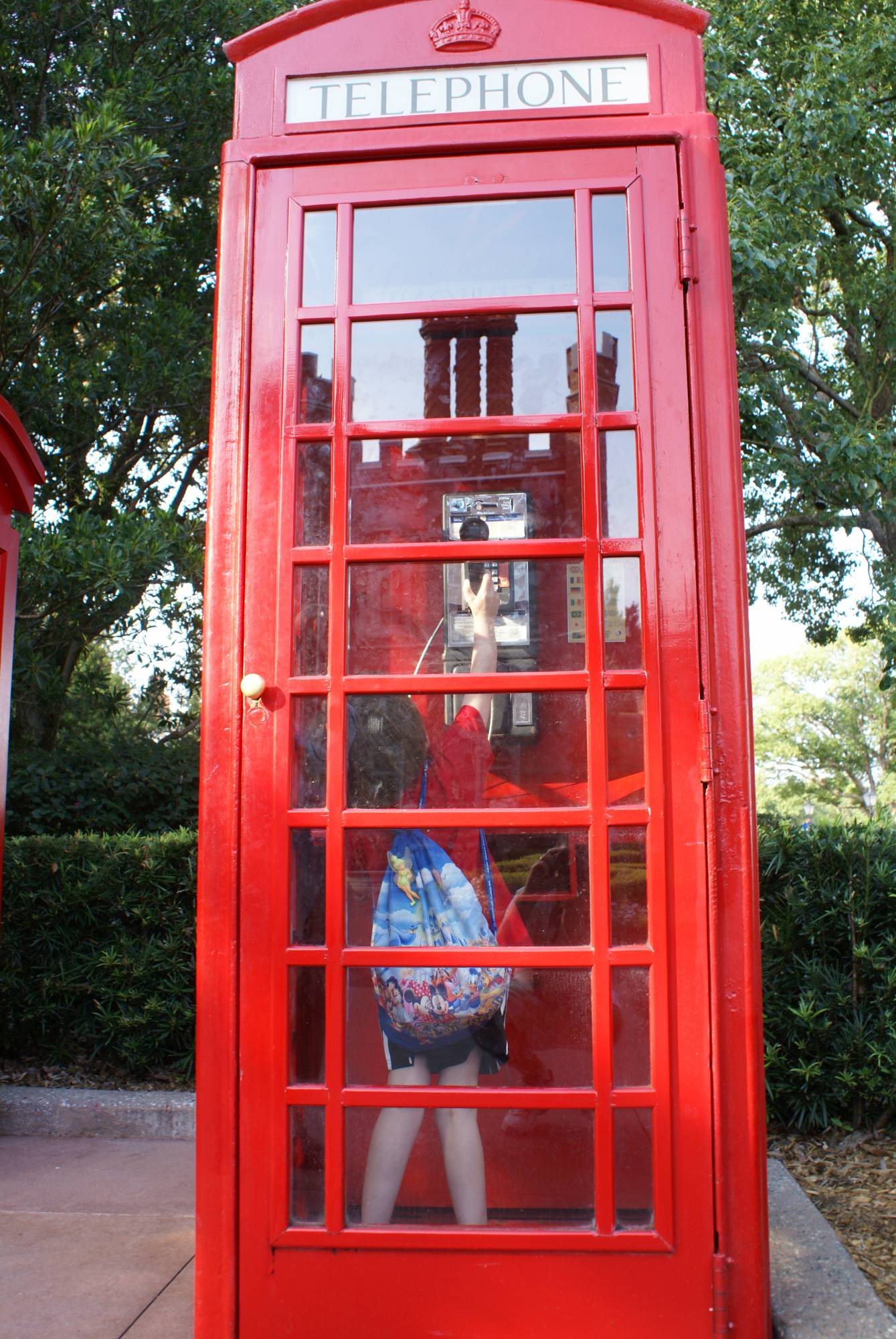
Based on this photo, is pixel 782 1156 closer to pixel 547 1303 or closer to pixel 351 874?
pixel 547 1303

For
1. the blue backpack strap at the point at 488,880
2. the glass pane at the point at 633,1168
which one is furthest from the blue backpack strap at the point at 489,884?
the glass pane at the point at 633,1168

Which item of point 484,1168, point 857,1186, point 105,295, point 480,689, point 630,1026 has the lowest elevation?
point 857,1186

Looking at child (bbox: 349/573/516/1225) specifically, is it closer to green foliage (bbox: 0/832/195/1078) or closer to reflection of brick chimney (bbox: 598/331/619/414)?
reflection of brick chimney (bbox: 598/331/619/414)

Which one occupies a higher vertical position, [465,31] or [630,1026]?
[465,31]

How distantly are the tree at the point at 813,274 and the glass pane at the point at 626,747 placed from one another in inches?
173

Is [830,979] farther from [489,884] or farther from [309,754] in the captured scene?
[309,754]

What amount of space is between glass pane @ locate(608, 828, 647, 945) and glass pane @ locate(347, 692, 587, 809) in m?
0.13

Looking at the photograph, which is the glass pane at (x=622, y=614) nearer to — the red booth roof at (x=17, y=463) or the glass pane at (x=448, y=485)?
the glass pane at (x=448, y=485)

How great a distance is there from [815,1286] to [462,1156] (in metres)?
0.95

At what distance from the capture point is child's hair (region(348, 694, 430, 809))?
7.36ft

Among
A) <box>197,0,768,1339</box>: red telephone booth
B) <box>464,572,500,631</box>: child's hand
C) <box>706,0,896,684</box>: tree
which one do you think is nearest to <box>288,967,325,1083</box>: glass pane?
<box>197,0,768,1339</box>: red telephone booth

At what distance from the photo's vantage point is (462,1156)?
2176mm

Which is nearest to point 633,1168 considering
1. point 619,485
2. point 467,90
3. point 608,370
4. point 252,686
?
point 252,686

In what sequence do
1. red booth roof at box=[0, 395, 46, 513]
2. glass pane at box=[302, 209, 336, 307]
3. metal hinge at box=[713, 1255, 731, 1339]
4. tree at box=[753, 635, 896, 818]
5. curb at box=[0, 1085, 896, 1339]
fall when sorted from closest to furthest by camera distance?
metal hinge at box=[713, 1255, 731, 1339]
curb at box=[0, 1085, 896, 1339]
glass pane at box=[302, 209, 336, 307]
red booth roof at box=[0, 395, 46, 513]
tree at box=[753, 635, 896, 818]
